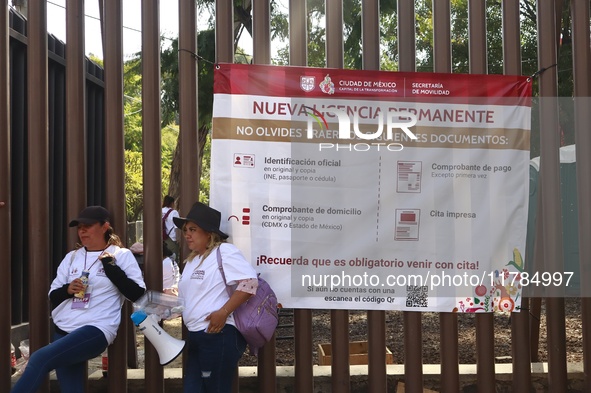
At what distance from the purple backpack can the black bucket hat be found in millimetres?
166

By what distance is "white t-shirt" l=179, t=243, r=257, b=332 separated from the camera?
4676 millimetres

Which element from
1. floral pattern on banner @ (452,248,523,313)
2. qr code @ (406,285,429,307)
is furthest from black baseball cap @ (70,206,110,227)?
floral pattern on banner @ (452,248,523,313)

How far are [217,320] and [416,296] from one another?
5.61ft

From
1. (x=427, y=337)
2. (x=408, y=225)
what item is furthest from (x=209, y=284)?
(x=427, y=337)

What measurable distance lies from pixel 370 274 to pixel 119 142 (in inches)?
89.1

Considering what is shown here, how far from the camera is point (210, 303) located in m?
4.68

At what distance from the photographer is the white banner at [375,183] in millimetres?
Result: 5344

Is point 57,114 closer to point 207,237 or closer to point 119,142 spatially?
point 119,142

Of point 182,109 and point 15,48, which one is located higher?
point 15,48

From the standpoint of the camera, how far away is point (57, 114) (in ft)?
28.1

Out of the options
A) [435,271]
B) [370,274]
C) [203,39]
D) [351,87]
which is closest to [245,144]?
[351,87]

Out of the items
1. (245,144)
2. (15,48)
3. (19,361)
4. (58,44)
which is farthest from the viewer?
(58,44)

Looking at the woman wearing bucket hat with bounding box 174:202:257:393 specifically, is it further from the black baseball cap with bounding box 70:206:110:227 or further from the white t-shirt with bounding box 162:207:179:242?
the white t-shirt with bounding box 162:207:179:242

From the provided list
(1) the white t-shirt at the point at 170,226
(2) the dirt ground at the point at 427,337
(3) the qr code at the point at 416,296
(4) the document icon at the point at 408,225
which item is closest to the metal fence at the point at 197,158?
(3) the qr code at the point at 416,296
